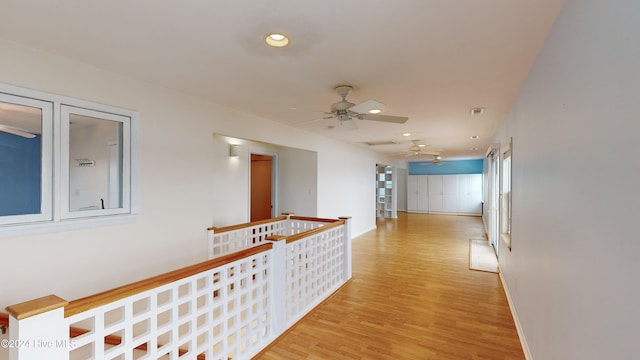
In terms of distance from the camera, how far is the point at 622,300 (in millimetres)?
959

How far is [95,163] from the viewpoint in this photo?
2.57m

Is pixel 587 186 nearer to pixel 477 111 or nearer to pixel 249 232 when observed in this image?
pixel 477 111

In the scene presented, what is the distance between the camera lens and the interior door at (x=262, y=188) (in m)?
6.33

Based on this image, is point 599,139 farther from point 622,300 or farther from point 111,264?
point 111,264

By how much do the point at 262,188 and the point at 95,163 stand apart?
3.97 metres

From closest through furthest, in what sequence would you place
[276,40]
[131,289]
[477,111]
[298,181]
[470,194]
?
[131,289] < [276,40] < [477,111] < [298,181] < [470,194]

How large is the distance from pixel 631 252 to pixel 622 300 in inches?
7.2

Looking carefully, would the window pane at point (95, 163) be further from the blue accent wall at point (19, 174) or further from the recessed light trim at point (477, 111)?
the recessed light trim at point (477, 111)

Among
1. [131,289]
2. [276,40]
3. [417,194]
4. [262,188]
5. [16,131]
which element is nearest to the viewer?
[131,289]

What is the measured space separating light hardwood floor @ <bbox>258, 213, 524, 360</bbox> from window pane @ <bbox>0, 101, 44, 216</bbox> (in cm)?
210

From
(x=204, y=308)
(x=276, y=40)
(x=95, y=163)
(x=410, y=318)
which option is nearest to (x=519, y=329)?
(x=410, y=318)

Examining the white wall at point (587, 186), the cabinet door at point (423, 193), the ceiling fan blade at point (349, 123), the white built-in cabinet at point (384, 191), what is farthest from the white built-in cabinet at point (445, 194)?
the white wall at point (587, 186)

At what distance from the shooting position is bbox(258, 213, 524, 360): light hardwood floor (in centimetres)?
244

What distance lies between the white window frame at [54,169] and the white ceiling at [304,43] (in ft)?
1.16
